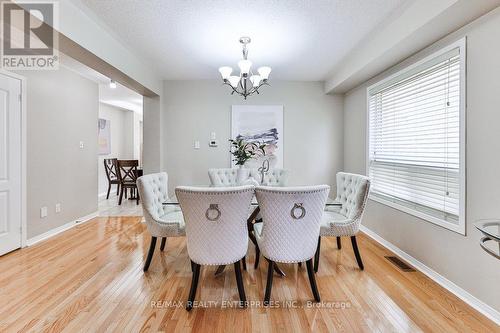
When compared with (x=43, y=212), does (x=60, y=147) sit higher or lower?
higher

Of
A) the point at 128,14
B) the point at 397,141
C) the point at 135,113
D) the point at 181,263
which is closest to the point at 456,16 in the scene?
the point at 397,141

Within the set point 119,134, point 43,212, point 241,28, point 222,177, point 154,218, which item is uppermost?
point 241,28

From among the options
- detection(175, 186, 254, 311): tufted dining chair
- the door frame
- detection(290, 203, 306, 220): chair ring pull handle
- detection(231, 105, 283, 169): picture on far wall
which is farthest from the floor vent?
the door frame

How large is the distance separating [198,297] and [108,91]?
481cm

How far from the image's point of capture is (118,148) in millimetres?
7082

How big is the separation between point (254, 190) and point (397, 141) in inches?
81.5

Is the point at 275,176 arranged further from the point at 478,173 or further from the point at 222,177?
the point at 478,173

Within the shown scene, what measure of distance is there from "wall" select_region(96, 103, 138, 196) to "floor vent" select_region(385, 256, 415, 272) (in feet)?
21.3

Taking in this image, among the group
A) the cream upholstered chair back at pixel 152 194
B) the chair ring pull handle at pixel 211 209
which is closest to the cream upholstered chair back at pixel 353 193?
the chair ring pull handle at pixel 211 209

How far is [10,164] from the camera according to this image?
2.86 m

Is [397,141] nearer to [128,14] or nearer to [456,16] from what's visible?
[456,16]

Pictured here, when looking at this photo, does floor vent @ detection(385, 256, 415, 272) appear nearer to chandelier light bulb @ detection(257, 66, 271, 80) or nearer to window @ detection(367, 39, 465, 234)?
window @ detection(367, 39, 465, 234)

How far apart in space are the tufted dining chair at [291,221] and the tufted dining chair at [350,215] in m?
0.44

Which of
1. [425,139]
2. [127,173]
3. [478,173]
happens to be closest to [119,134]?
[127,173]
